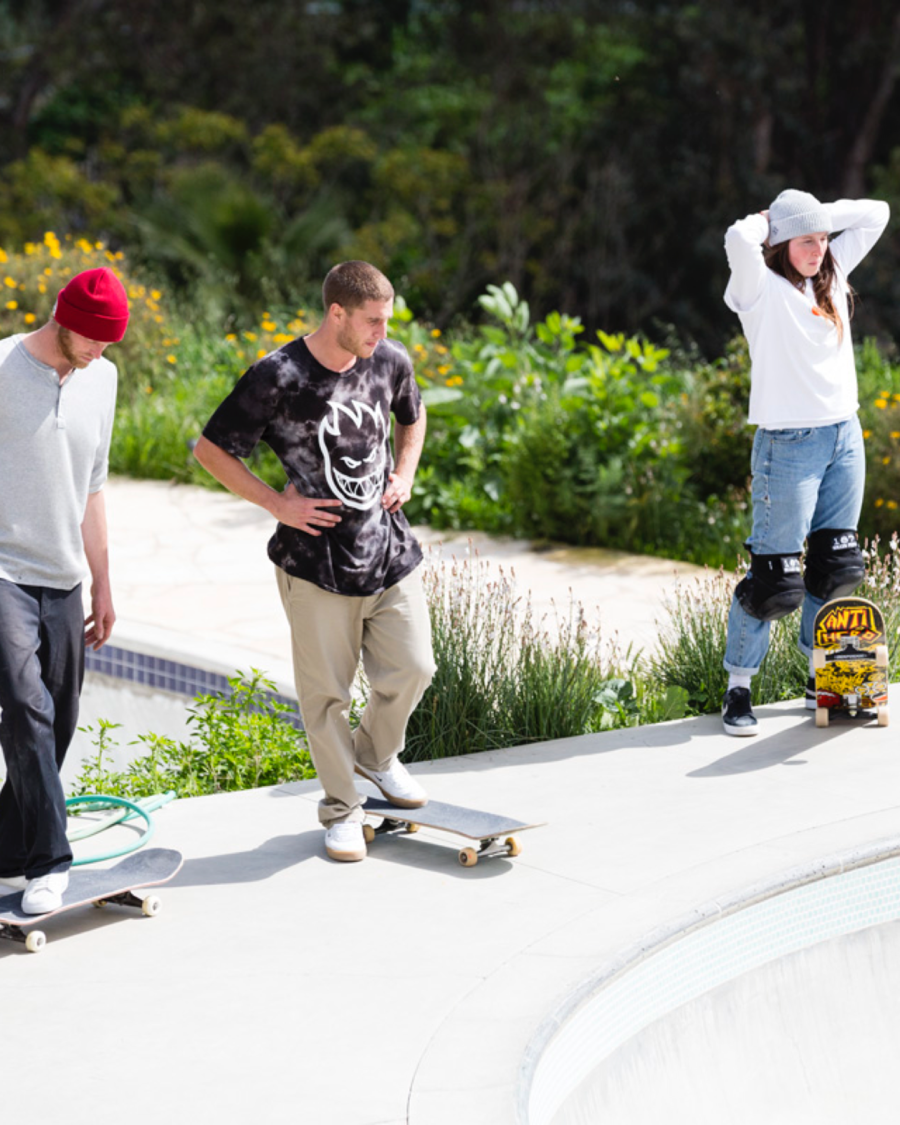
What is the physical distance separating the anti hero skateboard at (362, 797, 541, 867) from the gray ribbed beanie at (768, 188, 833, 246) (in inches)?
81.9

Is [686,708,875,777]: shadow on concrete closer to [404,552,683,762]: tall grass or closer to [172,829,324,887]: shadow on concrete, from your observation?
[404,552,683,762]: tall grass

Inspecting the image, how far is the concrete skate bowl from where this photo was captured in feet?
10.4

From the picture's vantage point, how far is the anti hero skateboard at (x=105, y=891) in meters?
3.53

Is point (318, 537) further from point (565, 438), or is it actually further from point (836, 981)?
point (565, 438)

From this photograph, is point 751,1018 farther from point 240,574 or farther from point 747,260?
point 240,574

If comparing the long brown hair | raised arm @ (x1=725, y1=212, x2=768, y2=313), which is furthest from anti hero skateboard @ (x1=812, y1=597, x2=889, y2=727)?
raised arm @ (x1=725, y1=212, x2=768, y2=313)

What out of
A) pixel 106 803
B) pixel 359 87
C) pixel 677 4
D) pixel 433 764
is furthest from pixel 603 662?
pixel 359 87

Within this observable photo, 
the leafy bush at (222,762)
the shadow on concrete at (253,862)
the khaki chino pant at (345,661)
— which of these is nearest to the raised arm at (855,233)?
the khaki chino pant at (345,661)

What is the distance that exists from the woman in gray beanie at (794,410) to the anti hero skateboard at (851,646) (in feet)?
0.27

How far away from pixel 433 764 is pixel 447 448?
15.8ft

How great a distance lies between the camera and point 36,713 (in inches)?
136

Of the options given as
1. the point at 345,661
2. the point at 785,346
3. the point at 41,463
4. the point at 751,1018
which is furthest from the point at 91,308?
the point at 785,346

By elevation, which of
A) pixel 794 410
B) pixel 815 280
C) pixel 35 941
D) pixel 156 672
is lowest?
pixel 156 672

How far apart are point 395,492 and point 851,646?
76.0 inches
